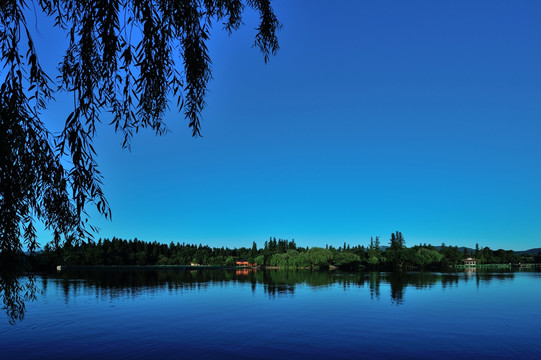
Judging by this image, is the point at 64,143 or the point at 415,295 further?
the point at 415,295

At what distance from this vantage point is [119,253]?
191 meters

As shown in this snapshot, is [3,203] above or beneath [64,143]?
beneath

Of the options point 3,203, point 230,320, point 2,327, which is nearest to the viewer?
point 3,203

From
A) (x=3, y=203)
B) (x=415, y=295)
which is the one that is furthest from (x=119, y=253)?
(x=3, y=203)

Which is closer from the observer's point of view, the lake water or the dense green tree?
the lake water

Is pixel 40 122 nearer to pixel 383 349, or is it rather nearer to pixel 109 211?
pixel 109 211

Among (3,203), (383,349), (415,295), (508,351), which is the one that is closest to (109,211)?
(3,203)

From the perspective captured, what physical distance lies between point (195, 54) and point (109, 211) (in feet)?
9.46

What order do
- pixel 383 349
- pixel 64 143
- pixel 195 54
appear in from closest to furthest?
1. pixel 64 143
2. pixel 195 54
3. pixel 383 349

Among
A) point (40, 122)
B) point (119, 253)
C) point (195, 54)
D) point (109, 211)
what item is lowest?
point (119, 253)

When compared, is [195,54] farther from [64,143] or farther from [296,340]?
[296,340]

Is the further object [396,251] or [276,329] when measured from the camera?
[396,251]

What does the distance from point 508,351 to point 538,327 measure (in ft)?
34.8

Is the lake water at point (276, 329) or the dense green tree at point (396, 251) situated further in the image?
the dense green tree at point (396, 251)
